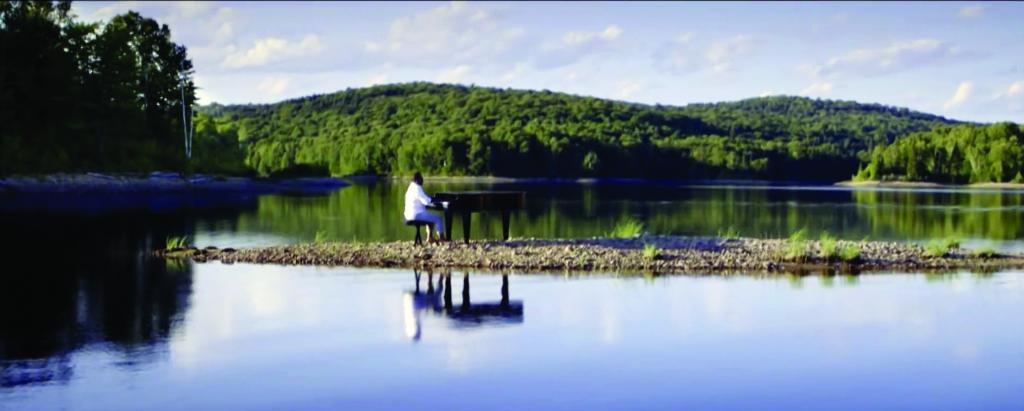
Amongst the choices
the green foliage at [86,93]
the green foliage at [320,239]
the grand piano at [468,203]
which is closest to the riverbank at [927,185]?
the green foliage at [86,93]

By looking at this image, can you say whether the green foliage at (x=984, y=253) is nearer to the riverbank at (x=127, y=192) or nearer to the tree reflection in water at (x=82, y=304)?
the tree reflection in water at (x=82, y=304)

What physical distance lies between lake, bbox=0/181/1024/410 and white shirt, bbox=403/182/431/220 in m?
3.05

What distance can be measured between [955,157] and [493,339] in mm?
157065

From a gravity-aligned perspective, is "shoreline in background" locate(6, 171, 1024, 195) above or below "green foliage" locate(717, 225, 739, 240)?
above

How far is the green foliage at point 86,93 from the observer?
68562 millimetres

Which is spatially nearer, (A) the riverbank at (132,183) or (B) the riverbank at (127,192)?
(B) the riverbank at (127,192)

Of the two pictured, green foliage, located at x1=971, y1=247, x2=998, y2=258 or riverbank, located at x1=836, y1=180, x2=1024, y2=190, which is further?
riverbank, located at x1=836, y1=180, x2=1024, y2=190

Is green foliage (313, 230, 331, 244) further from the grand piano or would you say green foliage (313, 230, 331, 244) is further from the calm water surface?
the calm water surface

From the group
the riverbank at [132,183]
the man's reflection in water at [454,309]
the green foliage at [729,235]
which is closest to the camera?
the man's reflection in water at [454,309]

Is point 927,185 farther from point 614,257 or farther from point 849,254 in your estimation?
point 614,257

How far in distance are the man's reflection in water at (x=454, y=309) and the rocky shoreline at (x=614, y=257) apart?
10.3 ft

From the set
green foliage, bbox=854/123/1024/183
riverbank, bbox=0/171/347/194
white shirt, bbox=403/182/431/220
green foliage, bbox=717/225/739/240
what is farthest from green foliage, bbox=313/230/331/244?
green foliage, bbox=854/123/1024/183

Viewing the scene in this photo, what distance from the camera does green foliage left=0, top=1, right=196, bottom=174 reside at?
68.6m

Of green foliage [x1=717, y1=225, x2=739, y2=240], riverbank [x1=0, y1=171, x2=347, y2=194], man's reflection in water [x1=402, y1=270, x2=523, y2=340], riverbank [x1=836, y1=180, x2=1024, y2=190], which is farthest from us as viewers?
riverbank [x1=836, y1=180, x2=1024, y2=190]
